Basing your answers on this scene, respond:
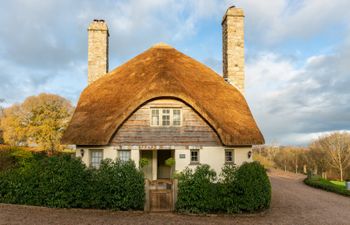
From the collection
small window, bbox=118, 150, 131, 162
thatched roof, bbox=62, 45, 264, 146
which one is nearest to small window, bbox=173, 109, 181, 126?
thatched roof, bbox=62, 45, 264, 146

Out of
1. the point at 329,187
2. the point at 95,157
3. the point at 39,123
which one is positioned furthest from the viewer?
the point at 39,123

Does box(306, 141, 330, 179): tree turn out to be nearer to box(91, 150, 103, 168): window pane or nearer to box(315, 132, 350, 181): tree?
box(315, 132, 350, 181): tree

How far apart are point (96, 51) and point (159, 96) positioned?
24.6 ft

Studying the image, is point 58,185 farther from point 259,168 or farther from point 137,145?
point 259,168

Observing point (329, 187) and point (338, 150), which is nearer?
point (329, 187)

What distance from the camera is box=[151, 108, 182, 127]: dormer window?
13641 mm

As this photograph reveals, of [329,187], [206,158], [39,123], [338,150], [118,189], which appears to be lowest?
[329,187]

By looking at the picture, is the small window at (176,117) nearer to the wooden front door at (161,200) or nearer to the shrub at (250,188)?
the wooden front door at (161,200)

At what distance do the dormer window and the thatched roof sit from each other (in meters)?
0.74

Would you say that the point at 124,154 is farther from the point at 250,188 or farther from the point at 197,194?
the point at 250,188

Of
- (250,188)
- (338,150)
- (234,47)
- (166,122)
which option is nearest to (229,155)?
(250,188)

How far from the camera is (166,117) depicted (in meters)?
13.7

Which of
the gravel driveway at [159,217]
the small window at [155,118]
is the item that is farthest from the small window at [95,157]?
the gravel driveway at [159,217]

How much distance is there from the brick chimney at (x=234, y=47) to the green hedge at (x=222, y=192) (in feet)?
23.4
